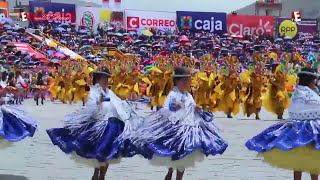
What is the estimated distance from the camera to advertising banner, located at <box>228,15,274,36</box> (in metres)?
46.3

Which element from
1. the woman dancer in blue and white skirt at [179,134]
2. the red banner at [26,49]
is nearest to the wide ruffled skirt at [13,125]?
the woman dancer in blue and white skirt at [179,134]

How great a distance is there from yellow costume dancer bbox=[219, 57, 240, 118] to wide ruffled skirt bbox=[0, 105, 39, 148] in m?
10.2

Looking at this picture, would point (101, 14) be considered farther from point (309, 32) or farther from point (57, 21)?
point (309, 32)

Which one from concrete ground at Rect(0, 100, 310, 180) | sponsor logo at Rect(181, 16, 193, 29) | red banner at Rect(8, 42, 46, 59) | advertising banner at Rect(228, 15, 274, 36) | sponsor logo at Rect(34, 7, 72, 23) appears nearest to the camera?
concrete ground at Rect(0, 100, 310, 180)

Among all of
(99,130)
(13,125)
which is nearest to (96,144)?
(99,130)

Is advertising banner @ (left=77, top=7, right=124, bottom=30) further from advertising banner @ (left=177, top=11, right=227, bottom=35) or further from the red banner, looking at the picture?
the red banner

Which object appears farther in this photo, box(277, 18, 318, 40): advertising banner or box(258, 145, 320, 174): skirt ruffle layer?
box(277, 18, 318, 40): advertising banner

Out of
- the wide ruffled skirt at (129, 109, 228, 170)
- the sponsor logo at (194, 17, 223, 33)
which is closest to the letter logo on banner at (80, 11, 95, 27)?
the sponsor logo at (194, 17, 223, 33)

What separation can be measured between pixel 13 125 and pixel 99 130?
1.42 metres

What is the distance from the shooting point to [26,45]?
38438mm

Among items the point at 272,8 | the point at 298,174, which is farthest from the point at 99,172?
the point at 272,8

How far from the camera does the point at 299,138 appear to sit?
585cm

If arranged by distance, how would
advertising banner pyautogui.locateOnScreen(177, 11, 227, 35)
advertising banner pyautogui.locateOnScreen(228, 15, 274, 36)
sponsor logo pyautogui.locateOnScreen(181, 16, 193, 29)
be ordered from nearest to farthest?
advertising banner pyautogui.locateOnScreen(177, 11, 227, 35)
sponsor logo pyautogui.locateOnScreen(181, 16, 193, 29)
advertising banner pyautogui.locateOnScreen(228, 15, 274, 36)

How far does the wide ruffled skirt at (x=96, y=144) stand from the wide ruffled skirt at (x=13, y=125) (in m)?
0.75
